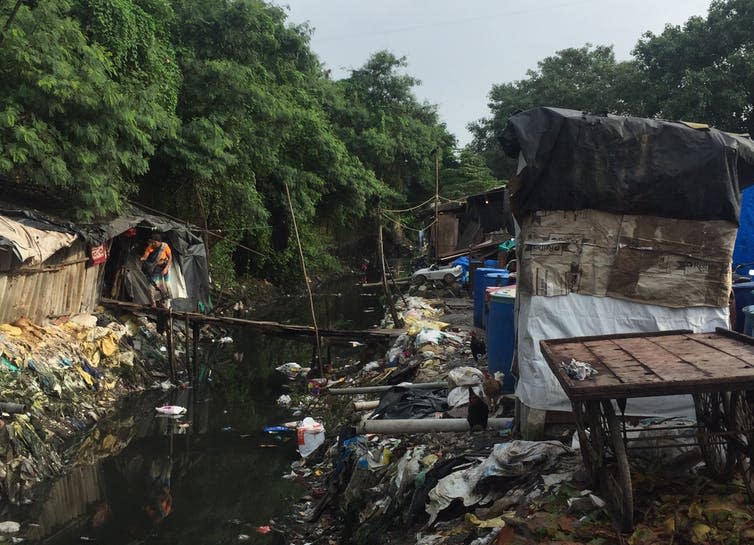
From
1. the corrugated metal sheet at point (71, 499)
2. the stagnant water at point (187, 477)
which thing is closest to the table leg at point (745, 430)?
the stagnant water at point (187, 477)

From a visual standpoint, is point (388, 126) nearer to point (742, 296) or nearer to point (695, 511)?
point (742, 296)

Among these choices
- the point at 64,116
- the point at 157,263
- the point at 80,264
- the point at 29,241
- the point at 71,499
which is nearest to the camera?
the point at 71,499

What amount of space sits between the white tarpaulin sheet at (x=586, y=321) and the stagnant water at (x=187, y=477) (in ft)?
9.01

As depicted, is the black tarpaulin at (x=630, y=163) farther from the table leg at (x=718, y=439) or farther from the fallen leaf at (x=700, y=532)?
the fallen leaf at (x=700, y=532)

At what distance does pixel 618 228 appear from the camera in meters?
4.64

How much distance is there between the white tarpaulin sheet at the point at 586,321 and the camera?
4.53m

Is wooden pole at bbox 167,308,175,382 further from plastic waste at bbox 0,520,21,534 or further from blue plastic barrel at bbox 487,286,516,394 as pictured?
blue plastic barrel at bbox 487,286,516,394

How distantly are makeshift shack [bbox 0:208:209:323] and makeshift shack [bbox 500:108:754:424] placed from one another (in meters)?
6.22

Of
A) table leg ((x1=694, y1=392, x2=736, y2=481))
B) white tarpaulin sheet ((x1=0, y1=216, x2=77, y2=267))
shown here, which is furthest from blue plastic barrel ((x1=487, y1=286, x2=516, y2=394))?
white tarpaulin sheet ((x1=0, y1=216, x2=77, y2=267))

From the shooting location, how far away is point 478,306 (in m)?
9.37

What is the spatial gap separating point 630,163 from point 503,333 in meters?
1.93

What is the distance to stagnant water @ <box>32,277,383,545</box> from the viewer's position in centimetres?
601

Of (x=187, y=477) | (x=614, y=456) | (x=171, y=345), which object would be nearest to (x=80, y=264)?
(x=171, y=345)

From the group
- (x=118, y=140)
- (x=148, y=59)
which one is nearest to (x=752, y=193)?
(x=118, y=140)
